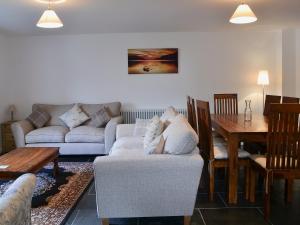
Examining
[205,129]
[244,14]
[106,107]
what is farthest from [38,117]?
[244,14]

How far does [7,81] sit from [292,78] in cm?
541

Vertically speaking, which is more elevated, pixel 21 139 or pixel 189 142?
pixel 189 142

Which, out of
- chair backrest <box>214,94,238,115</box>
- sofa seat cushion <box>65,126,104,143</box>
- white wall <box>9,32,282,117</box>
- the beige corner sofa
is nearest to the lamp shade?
white wall <box>9,32,282,117</box>

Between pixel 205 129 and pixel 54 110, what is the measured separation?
131 inches

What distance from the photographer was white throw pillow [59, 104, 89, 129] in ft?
17.6

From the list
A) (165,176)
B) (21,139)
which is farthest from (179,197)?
(21,139)

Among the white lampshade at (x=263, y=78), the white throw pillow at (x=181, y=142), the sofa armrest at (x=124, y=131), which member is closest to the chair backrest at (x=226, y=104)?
the white lampshade at (x=263, y=78)

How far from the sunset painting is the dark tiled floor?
10.2 feet

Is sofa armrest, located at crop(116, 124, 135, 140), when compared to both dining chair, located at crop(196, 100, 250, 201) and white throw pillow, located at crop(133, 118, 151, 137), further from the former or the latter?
dining chair, located at crop(196, 100, 250, 201)

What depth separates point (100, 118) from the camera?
17.6 feet

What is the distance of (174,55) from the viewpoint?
19.3ft

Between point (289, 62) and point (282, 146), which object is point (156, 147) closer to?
point (282, 146)

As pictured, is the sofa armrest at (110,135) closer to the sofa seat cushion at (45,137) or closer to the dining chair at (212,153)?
the sofa seat cushion at (45,137)

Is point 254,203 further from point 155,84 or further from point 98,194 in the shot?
point 155,84
